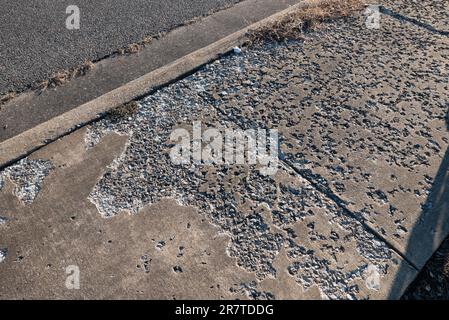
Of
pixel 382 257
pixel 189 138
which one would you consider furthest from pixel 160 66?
pixel 382 257

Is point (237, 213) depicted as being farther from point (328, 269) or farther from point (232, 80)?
point (232, 80)

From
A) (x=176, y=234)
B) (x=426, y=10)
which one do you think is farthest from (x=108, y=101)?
(x=426, y=10)

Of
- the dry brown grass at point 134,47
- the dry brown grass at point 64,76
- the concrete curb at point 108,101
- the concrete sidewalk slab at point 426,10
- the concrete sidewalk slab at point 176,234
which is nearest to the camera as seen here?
the concrete sidewalk slab at point 176,234

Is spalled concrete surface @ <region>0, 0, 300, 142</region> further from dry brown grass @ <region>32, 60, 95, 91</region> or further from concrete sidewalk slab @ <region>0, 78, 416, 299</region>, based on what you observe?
concrete sidewalk slab @ <region>0, 78, 416, 299</region>

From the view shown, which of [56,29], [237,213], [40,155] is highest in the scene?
[56,29]

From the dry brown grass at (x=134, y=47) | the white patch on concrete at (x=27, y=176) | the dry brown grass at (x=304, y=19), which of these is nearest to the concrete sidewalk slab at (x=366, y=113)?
the dry brown grass at (x=304, y=19)

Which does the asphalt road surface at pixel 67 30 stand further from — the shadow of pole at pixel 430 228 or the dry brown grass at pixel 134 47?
the shadow of pole at pixel 430 228
